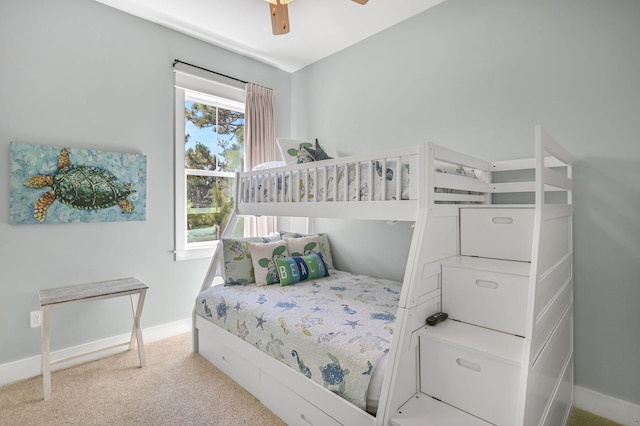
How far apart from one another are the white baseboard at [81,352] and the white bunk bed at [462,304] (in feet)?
3.76

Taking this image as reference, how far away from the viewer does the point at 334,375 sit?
Result: 1546 millimetres

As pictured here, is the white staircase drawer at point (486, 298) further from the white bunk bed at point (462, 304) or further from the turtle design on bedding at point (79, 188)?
the turtle design on bedding at point (79, 188)

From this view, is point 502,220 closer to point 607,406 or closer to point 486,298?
point 486,298

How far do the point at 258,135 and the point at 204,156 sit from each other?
60 centimetres

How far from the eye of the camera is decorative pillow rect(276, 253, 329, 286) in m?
2.60

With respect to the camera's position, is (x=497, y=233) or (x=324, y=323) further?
(x=324, y=323)

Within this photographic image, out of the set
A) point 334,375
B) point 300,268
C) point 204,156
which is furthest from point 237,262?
point 334,375

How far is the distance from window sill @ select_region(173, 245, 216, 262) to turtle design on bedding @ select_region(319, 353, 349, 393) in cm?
187

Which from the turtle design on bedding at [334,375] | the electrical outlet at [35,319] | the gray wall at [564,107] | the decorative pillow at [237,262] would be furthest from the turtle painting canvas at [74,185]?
the gray wall at [564,107]

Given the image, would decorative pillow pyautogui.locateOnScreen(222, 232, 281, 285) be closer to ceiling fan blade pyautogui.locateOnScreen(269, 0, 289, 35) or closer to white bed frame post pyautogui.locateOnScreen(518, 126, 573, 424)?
ceiling fan blade pyautogui.locateOnScreen(269, 0, 289, 35)

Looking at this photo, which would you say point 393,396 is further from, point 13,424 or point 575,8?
point 575,8

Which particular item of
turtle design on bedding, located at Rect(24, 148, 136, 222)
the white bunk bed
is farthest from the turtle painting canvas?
the white bunk bed

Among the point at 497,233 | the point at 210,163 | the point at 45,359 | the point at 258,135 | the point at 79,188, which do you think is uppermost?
the point at 258,135

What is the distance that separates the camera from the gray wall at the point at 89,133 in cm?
220
